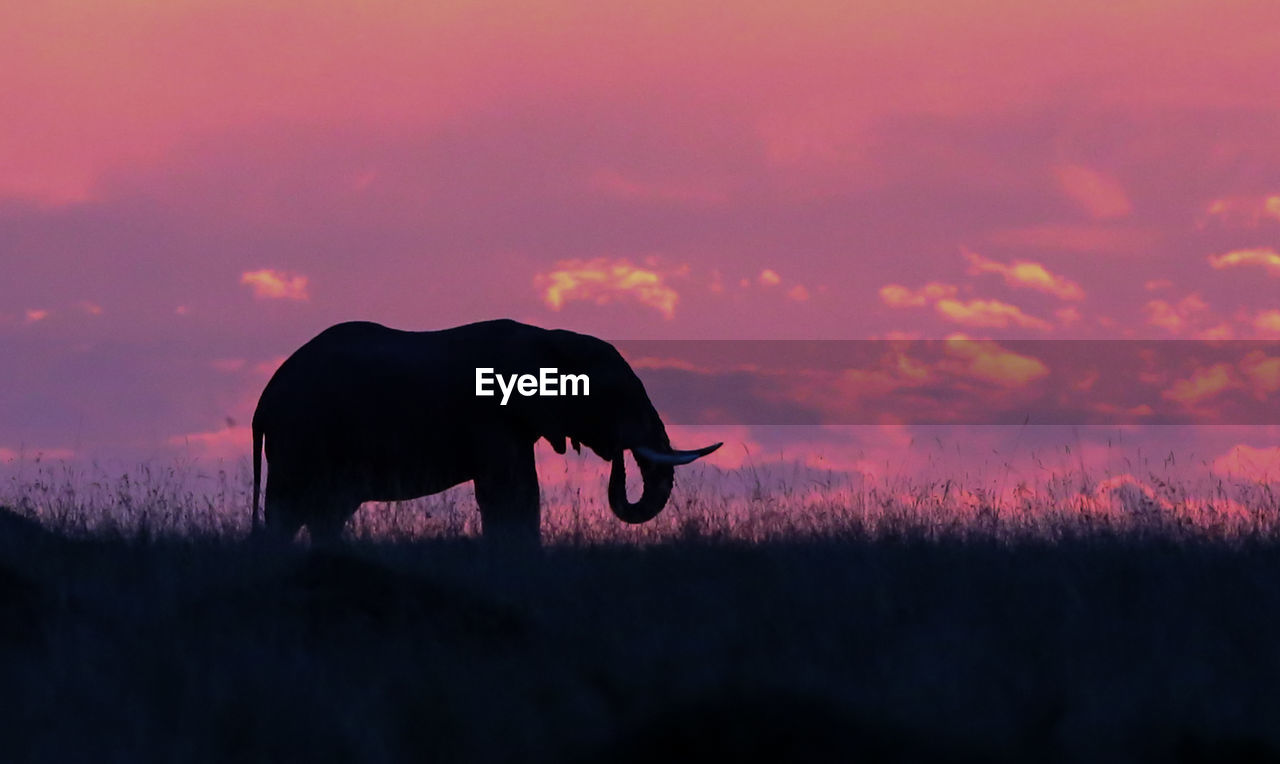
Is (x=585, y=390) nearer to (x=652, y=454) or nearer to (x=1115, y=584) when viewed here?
(x=652, y=454)

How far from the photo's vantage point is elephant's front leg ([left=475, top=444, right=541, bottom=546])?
15.0 meters

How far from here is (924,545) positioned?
11555 millimetres

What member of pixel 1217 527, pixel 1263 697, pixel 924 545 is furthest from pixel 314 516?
pixel 1263 697

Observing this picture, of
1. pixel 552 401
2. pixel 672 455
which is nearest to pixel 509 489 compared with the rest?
pixel 552 401

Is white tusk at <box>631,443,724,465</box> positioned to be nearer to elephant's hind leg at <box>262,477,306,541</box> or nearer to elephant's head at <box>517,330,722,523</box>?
elephant's head at <box>517,330,722,523</box>

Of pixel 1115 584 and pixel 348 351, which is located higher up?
pixel 348 351

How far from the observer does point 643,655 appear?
8.13m

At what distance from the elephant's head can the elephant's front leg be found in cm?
39

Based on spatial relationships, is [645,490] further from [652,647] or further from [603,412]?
[652,647]

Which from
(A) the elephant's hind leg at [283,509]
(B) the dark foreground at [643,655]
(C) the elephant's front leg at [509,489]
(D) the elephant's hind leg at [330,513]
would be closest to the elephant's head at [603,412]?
(C) the elephant's front leg at [509,489]

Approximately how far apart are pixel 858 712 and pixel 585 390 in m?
9.73

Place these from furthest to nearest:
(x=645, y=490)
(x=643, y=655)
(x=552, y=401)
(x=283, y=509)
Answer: (x=283, y=509)
(x=552, y=401)
(x=645, y=490)
(x=643, y=655)

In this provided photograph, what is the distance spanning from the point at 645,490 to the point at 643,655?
7094 millimetres

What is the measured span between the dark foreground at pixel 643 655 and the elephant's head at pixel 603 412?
4416mm
